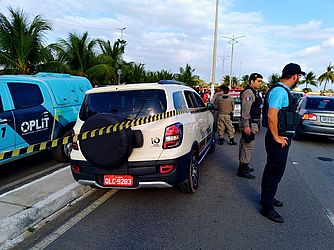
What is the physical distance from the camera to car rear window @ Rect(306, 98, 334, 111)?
9186mm

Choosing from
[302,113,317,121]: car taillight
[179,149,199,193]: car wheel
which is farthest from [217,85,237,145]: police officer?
[179,149,199,193]: car wheel

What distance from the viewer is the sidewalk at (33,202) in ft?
10.8

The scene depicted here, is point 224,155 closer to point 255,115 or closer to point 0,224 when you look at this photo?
point 255,115

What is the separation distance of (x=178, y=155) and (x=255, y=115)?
214cm

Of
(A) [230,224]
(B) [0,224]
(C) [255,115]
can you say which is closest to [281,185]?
(C) [255,115]

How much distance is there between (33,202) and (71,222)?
2.18 feet

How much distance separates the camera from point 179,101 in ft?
14.8

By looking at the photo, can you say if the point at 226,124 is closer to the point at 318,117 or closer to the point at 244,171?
the point at 318,117

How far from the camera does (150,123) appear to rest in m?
3.89

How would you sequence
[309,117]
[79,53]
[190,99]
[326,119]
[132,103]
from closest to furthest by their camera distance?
1. [132,103]
2. [190,99]
3. [326,119]
4. [309,117]
5. [79,53]

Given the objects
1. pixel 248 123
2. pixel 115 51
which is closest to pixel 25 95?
pixel 248 123

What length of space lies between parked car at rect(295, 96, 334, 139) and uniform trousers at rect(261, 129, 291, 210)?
611 cm

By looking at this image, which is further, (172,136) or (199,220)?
(172,136)

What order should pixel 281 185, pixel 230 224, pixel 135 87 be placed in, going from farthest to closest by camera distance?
pixel 281 185, pixel 135 87, pixel 230 224
